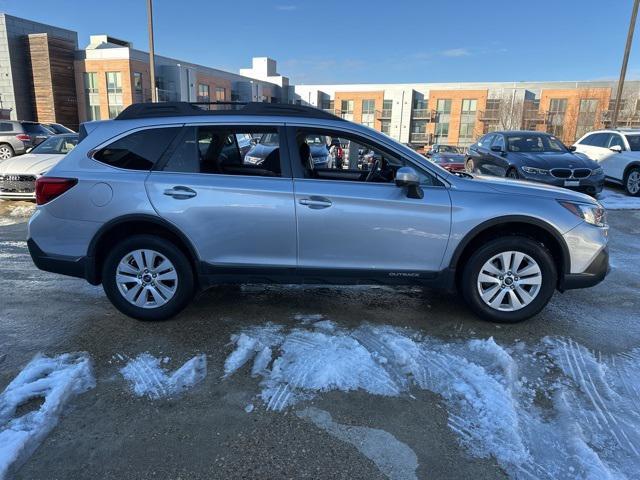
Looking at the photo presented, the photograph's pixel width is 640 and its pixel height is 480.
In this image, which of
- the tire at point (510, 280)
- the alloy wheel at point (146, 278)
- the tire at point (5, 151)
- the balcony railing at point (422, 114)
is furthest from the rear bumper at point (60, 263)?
the balcony railing at point (422, 114)

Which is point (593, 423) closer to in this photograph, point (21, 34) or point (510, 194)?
point (510, 194)

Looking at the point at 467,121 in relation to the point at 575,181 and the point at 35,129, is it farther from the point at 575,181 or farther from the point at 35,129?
the point at 575,181

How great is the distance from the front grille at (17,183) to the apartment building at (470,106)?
60.6 meters

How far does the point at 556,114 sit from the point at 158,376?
242 ft

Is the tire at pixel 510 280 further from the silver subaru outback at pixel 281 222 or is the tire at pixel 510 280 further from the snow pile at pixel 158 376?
the snow pile at pixel 158 376

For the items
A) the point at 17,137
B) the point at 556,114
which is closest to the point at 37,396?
the point at 17,137

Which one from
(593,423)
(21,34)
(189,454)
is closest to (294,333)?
(189,454)

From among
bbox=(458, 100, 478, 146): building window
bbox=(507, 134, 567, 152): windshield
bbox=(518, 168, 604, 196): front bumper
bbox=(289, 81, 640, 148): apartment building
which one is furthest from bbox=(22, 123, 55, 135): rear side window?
bbox=(458, 100, 478, 146): building window

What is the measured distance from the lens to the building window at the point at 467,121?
69750 mm

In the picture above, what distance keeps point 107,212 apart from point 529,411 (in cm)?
345

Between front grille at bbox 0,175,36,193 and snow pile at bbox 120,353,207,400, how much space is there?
23.7 ft

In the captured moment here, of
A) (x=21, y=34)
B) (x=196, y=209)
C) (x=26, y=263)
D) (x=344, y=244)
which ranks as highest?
(x=21, y=34)

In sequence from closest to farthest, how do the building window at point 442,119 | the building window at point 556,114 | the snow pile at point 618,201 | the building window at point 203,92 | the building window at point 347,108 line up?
the snow pile at point 618,201 → the building window at point 203,92 → the building window at point 556,114 → the building window at point 442,119 → the building window at point 347,108

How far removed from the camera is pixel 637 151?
12.3m
